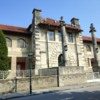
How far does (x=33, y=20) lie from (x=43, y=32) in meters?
2.27

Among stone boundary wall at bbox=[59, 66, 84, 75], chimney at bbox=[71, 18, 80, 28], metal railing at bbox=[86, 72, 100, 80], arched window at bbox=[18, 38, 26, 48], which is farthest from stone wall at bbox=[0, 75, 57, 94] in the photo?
chimney at bbox=[71, 18, 80, 28]

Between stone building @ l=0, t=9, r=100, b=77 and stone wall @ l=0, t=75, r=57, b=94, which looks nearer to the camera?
stone wall @ l=0, t=75, r=57, b=94

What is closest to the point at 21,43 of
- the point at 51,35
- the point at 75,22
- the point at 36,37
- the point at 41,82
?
the point at 36,37

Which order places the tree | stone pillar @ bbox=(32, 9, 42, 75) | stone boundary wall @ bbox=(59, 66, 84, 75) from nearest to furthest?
stone boundary wall @ bbox=(59, 66, 84, 75) < the tree < stone pillar @ bbox=(32, 9, 42, 75)

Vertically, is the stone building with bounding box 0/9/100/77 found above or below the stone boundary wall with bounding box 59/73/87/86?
above

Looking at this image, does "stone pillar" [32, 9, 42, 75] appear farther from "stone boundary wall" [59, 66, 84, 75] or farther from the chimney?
the chimney

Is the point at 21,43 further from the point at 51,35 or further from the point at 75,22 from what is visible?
the point at 75,22

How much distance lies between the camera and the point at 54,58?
23703mm

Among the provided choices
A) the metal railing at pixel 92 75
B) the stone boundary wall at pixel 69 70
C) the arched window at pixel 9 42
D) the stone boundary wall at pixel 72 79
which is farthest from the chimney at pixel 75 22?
the arched window at pixel 9 42

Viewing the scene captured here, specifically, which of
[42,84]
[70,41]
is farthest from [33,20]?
[42,84]

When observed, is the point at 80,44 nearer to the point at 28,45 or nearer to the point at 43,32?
the point at 43,32

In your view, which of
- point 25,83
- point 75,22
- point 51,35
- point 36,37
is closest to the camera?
point 25,83

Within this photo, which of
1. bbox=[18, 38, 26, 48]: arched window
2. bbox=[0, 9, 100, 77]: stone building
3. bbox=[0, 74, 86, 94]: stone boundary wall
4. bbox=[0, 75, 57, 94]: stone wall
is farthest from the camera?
bbox=[18, 38, 26, 48]: arched window

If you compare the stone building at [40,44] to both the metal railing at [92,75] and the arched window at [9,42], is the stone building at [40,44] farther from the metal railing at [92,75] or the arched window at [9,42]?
the metal railing at [92,75]
